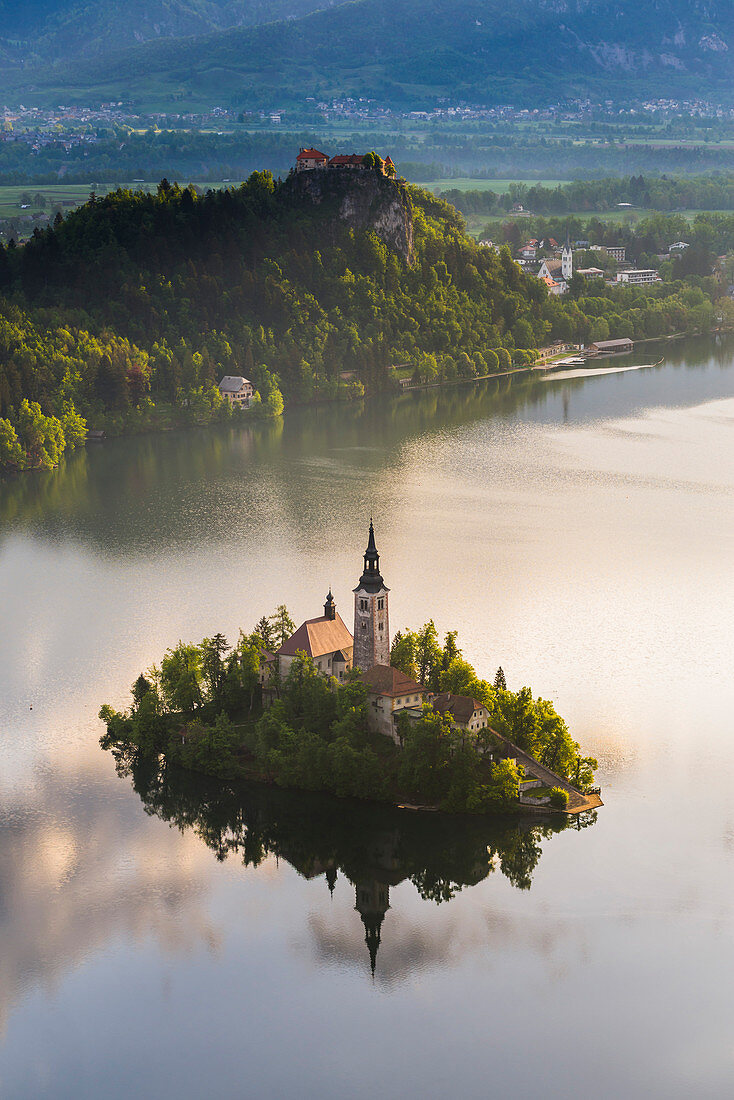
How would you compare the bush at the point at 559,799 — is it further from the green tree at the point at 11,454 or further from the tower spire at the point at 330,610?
the green tree at the point at 11,454

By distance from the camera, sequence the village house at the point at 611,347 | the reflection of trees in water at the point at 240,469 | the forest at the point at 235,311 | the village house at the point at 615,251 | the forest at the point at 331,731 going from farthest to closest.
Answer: the village house at the point at 615,251 → the village house at the point at 611,347 → the forest at the point at 235,311 → the reflection of trees in water at the point at 240,469 → the forest at the point at 331,731

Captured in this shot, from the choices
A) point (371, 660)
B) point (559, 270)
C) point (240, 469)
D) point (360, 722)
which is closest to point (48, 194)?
point (559, 270)

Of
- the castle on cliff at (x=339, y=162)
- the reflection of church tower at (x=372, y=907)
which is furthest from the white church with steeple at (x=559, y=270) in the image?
the reflection of church tower at (x=372, y=907)

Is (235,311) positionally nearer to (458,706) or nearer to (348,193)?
(348,193)

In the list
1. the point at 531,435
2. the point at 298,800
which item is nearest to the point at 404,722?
the point at 298,800

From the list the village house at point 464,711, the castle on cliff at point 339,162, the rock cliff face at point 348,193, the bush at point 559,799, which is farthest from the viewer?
the castle on cliff at point 339,162

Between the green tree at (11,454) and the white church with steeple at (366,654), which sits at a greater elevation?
the green tree at (11,454)

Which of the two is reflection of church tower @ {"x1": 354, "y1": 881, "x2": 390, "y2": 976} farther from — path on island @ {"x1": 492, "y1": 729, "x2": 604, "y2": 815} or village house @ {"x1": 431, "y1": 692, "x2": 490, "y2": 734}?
village house @ {"x1": 431, "y1": 692, "x2": 490, "y2": 734}

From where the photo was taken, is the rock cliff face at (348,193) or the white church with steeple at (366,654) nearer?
the white church with steeple at (366,654)
